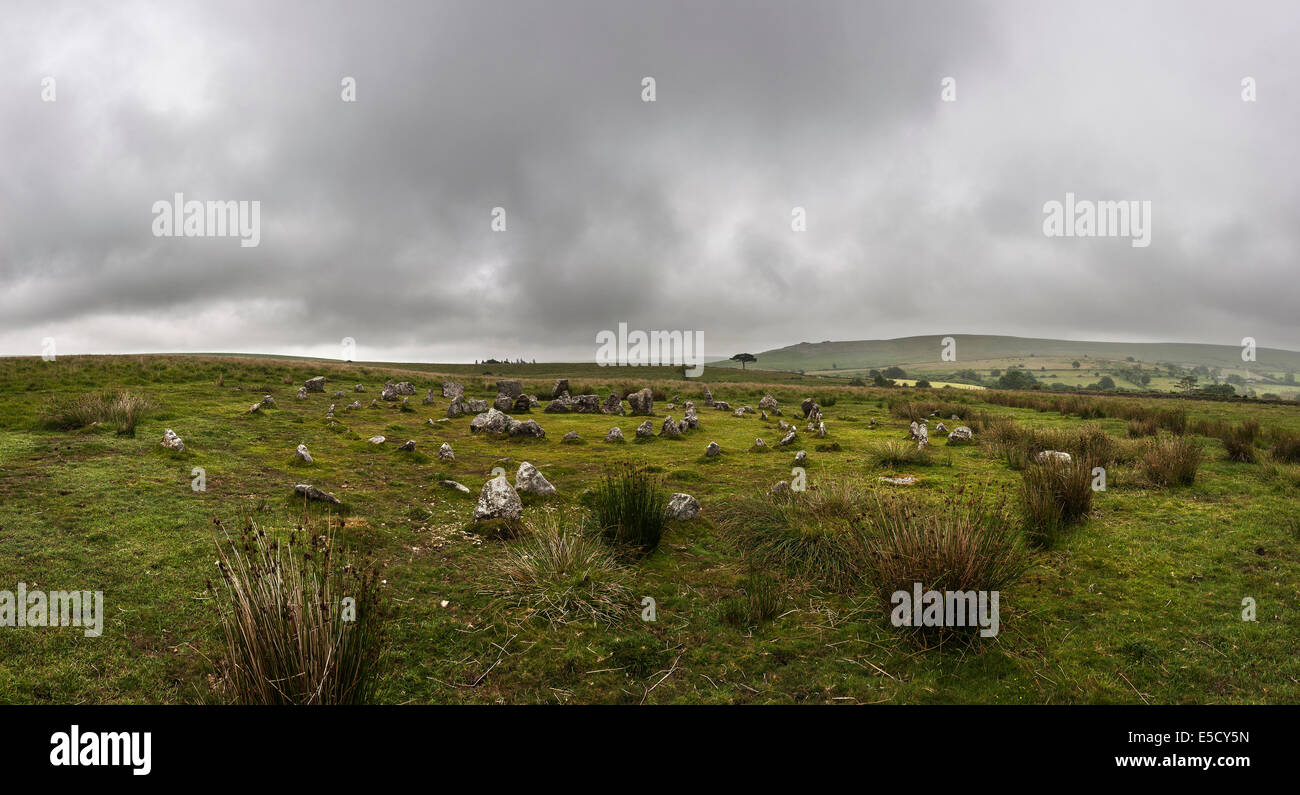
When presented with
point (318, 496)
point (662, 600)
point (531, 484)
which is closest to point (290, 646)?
point (662, 600)

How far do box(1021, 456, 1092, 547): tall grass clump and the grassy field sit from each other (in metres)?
0.24

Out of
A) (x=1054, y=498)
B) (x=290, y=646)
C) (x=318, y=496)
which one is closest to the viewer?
(x=290, y=646)

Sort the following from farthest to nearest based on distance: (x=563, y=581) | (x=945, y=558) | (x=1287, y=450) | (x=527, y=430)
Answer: (x=527, y=430) → (x=1287, y=450) → (x=563, y=581) → (x=945, y=558)

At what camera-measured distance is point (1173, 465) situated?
895 cm

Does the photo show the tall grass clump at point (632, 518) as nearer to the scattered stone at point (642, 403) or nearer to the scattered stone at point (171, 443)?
the scattered stone at point (171, 443)

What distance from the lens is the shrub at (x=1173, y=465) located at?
8938 mm

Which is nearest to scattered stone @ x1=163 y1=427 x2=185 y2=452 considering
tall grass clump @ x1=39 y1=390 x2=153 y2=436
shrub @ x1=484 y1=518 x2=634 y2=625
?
tall grass clump @ x1=39 y1=390 x2=153 y2=436

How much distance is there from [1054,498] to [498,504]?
7.85 m

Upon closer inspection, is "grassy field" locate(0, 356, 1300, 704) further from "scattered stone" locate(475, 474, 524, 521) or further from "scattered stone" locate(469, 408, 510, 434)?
"scattered stone" locate(469, 408, 510, 434)

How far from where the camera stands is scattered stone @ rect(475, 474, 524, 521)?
7.27 meters

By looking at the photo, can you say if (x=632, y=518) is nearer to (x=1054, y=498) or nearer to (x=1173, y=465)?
(x=1054, y=498)

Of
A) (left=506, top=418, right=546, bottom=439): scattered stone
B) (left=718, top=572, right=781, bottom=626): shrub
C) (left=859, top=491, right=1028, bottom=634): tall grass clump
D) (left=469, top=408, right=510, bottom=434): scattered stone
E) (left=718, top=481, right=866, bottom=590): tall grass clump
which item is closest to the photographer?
(left=859, top=491, right=1028, bottom=634): tall grass clump
